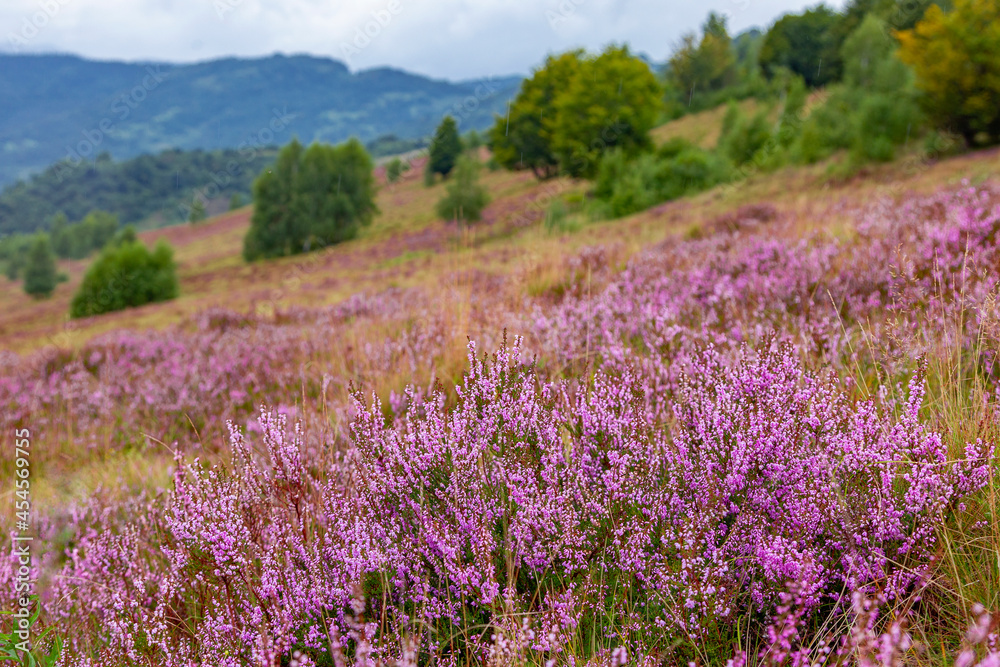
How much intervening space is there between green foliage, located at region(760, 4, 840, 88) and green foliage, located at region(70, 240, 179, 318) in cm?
6620

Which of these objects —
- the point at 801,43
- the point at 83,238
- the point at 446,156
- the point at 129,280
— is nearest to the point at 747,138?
the point at 801,43

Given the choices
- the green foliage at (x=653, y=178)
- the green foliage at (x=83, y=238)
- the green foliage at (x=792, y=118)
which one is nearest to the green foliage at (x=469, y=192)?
the green foliage at (x=653, y=178)

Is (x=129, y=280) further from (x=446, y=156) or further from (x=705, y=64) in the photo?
(x=705, y=64)

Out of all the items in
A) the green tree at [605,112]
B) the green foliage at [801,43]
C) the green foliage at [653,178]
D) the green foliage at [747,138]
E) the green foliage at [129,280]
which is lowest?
the green foliage at [129,280]

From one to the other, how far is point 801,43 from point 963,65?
52.3 m

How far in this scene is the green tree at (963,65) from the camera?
21125 mm

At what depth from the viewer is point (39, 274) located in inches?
3226

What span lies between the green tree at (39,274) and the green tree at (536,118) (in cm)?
7223

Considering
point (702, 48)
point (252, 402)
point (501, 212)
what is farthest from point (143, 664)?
point (702, 48)

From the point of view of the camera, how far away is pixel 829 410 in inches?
71.9

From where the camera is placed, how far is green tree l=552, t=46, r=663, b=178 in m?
39.2

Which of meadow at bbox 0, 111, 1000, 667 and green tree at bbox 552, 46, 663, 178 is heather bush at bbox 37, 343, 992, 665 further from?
green tree at bbox 552, 46, 663, 178

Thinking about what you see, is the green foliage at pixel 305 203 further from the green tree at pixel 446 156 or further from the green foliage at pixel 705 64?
the green foliage at pixel 705 64

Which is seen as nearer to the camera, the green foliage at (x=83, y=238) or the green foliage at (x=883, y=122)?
the green foliage at (x=883, y=122)
